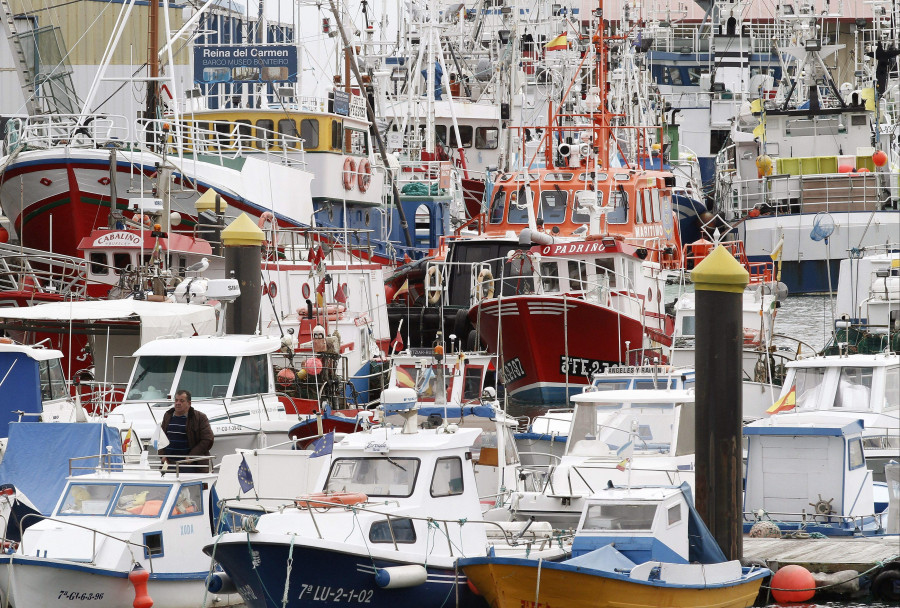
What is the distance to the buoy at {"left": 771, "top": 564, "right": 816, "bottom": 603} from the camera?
1451 centimetres

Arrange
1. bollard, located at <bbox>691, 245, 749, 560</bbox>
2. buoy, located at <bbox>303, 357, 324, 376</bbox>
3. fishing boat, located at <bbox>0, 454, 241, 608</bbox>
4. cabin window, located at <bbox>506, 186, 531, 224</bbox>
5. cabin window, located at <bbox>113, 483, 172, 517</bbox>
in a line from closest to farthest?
fishing boat, located at <bbox>0, 454, 241, 608</bbox> → bollard, located at <bbox>691, 245, 749, 560</bbox> → cabin window, located at <bbox>113, 483, 172, 517</bbox> → buoy, located at <bbox>303, 357, 324, 376</bbox> → cabin window, located at <bbox>506, 186, 531, 224</bbox>

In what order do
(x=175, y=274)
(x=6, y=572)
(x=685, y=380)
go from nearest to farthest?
Result: 1. (x=6, y=572)
2. (x=685, y=380)
3. (x=175, y=274)

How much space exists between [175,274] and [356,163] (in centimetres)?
1078

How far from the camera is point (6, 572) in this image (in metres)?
14.1

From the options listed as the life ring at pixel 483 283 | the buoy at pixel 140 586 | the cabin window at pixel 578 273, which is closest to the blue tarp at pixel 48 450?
the buoy at pixel 140 586

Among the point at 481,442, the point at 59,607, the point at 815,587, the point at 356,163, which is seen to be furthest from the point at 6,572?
the point at 356,163

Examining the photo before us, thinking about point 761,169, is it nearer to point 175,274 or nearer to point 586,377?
point 586,377

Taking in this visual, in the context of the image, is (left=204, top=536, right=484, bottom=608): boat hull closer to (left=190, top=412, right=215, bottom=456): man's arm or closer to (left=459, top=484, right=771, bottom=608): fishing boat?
(left=459, top=484, right=771, bottom=608): fishing boat

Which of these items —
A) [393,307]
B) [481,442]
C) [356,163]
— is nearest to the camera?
[481,442]

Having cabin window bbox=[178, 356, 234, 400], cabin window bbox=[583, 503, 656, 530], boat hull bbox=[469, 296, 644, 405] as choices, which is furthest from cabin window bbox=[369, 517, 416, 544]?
boat hull bbox=[469, 296, 644, 405]

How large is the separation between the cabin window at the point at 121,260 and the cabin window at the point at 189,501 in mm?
10063

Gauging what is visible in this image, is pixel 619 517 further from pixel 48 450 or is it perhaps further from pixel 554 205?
pixel 554 205

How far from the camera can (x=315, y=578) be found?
1319 cm

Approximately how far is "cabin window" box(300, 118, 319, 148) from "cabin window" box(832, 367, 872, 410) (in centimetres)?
1606
